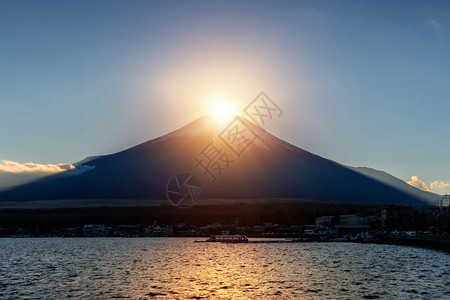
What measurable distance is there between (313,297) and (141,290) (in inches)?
648

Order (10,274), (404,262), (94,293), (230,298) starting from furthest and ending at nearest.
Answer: (404,262) < (10,274) < (94,293) < (230,298)

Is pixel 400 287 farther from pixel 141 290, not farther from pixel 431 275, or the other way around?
pixel 141 290

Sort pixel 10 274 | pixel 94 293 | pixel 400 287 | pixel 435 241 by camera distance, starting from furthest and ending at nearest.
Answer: pixel 435 241 → pixel 10 274 → pixel 400 287 → pixel 94 293

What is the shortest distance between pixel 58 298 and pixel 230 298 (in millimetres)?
15093

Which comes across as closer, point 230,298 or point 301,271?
point 230,298

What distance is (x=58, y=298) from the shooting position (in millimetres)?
44812

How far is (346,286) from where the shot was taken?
5178 cm

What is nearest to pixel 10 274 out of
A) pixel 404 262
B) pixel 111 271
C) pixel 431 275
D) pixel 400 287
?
pixel 111 271

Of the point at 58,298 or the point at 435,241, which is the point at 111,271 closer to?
the point at 58,298

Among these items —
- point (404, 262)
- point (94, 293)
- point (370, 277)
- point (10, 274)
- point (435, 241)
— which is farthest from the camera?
point (435, 241)

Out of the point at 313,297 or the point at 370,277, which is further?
the point at 370,277

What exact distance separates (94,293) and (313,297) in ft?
65.7

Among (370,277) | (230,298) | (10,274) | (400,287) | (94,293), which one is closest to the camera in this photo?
(230,298)

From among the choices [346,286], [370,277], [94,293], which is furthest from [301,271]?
[94,293]
